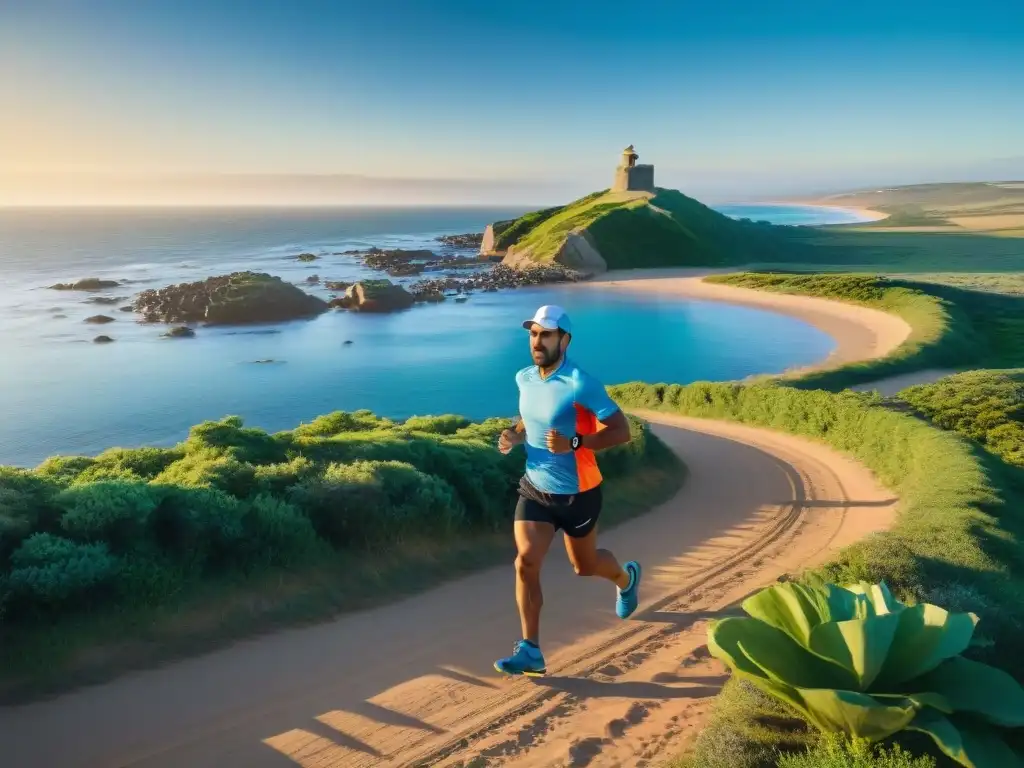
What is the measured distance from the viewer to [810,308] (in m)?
57.6

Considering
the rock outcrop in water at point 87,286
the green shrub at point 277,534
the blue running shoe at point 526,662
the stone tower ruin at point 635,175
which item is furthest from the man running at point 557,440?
the stone tower ruin at point 635,175

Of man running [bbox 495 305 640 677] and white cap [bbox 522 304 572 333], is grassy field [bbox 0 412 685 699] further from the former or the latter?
white cap [bbox 522 304 572 333]

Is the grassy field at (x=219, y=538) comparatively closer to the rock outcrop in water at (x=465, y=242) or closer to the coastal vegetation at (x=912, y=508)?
the coastal vegetation at (x=912, y=508)

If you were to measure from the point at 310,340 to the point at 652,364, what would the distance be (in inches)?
937

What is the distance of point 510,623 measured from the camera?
680 centimetres

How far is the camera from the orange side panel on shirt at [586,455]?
4.96m

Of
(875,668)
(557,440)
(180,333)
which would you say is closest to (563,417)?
(557,440)

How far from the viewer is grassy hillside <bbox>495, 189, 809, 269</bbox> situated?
8925 cm

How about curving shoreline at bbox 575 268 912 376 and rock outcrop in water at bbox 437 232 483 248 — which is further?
rock outcrop in water at bbox 437 232 483 248

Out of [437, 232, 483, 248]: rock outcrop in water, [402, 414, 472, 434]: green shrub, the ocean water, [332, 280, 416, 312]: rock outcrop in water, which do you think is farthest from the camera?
[437, 232, 483, 248]: rock outcrop in water

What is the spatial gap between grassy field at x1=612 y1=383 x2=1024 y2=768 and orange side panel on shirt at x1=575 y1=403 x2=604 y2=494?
1.61 metres

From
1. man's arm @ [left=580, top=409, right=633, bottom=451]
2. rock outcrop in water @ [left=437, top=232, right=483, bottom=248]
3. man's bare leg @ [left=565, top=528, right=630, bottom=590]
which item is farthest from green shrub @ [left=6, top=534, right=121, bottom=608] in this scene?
rock outcrop in water @ [left=437, top=232, right=483, bottom=248]

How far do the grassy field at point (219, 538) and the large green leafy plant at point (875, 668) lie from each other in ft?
14.0

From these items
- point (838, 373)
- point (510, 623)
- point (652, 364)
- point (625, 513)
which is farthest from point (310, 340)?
point (510, 623)
